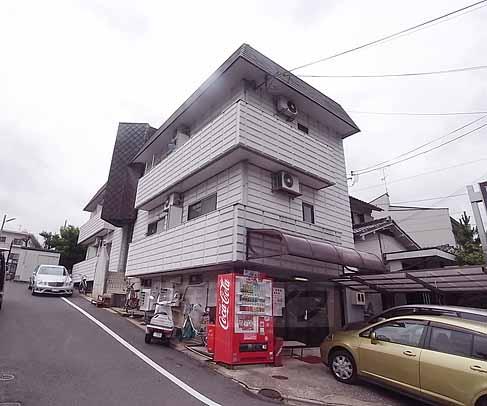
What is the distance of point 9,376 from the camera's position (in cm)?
535

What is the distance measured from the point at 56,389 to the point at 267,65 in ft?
35.2

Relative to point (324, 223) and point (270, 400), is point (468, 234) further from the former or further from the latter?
point (270, 400)

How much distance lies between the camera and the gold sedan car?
4930 millimetres

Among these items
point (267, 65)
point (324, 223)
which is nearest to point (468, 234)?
point (324, 223)

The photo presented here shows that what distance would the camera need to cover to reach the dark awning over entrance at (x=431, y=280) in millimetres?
8159

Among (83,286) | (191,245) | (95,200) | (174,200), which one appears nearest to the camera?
(191,245)

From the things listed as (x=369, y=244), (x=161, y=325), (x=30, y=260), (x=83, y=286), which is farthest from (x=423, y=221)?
(x=30, y=260)

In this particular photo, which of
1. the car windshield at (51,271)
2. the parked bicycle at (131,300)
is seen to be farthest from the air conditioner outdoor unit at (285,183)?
the car windshield at (51,271)

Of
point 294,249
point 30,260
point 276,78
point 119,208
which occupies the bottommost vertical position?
point 294,249

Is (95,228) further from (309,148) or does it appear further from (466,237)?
(466,237)

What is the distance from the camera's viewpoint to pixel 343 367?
22.4 ft

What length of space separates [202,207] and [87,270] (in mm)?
14991

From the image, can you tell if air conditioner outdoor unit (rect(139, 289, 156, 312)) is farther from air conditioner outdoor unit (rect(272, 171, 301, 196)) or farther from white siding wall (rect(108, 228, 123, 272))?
air conditioner outdoor unit (rect(272, 171, 301, 196))

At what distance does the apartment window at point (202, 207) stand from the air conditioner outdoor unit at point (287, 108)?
417 cm
